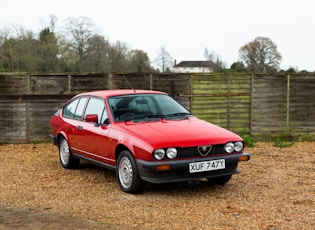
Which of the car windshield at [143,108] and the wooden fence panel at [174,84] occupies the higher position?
the wooden fence panel at [174,84]

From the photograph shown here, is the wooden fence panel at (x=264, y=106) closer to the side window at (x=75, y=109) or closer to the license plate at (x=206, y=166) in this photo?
the side window at (x=75, y=109)

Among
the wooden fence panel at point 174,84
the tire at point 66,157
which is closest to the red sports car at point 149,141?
the tire at point 66,157

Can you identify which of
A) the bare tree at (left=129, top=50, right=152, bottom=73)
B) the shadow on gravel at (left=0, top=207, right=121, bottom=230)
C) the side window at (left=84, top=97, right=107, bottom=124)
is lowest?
the shadow on gravel at (left=0, top=207, right=121, bottom=230)

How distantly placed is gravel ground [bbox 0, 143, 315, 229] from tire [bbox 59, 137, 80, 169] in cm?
17

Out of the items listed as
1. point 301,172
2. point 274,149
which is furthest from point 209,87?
point 301,172

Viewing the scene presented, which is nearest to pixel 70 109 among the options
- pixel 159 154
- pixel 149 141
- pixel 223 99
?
pixel 149 141

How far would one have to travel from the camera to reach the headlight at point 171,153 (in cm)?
602

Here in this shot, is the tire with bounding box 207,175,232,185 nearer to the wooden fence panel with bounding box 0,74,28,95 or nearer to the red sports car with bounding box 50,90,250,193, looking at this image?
the red sports car with bounding box 50,90,250,193

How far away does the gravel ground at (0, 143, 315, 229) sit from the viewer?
16.6ft

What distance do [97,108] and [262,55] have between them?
61764mm

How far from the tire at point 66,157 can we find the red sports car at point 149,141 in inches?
11.7

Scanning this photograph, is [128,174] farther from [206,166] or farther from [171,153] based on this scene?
[206,166]

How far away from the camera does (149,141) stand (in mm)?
6043

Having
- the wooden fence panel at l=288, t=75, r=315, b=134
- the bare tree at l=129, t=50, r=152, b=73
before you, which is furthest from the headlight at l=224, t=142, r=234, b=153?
the bare tree at l=129, t=50, r=152, b=73
